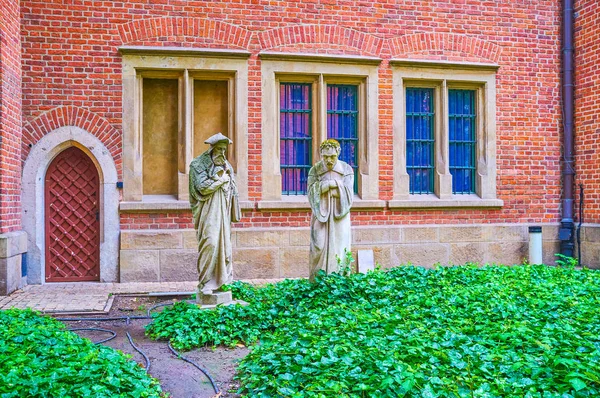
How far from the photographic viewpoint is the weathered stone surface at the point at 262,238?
35.3ft

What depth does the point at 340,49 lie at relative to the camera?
1134 centimetres

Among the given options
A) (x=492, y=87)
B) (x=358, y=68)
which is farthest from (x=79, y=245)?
(x=492, y=87)

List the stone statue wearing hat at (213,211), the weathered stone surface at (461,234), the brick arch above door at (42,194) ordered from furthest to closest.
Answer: the weathered stone surface at (461,234)
the brick arch above door at (42,194)
the stone statue wearing hat at (213,211)

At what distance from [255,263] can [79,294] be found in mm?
3091

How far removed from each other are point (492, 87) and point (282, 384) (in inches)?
369

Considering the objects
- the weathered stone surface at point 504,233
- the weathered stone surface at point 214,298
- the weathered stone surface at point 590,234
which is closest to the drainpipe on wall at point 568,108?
the weathered stone surface at point 590,234

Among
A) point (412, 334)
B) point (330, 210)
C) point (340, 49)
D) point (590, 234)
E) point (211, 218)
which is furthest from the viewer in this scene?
point (590, 234)

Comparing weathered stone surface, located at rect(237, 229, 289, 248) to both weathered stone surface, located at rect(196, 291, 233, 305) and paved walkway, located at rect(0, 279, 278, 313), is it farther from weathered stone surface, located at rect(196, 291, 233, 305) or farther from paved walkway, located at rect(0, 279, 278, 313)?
weathered stone surface, located at rect(196, 291, 233, 305)

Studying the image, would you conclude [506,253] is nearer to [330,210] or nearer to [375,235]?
[375,235]

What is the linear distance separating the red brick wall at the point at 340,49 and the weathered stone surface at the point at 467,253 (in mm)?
533

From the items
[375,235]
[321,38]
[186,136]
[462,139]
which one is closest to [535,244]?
[462,139]

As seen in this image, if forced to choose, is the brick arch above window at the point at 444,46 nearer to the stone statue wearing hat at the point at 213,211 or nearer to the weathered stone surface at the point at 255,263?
the weathered stone surface at the point at 255,263

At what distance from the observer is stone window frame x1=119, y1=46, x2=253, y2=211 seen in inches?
411

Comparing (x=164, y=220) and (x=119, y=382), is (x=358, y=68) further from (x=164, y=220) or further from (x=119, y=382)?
(x=119, y=382)
